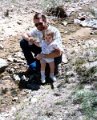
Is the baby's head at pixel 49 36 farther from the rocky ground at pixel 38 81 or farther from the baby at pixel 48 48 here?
the rocky ground at pixel 38 81

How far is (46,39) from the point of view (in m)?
6.20

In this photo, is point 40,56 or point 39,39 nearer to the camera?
point 40,56

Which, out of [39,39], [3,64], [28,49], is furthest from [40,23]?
[3,64]

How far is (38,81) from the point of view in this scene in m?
6.47

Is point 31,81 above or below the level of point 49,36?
below

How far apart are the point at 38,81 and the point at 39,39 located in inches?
24.8

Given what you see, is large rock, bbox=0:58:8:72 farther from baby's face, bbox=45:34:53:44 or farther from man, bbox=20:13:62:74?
baby's face, bbox=45:34:53:44

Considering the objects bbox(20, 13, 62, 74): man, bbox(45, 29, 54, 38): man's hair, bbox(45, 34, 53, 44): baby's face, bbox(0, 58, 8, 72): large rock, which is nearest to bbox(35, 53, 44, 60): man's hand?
bbox(20, 13, 62, 74): man

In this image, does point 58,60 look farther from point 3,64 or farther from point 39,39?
point 3,64

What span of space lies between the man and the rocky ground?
0.95 ft

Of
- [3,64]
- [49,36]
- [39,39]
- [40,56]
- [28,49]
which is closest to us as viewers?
[49,36]

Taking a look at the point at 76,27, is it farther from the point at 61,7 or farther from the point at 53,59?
the point at 53,59

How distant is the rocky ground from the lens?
5688 millimetres

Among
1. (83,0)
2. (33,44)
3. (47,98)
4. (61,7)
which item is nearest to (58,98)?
(47,98)
